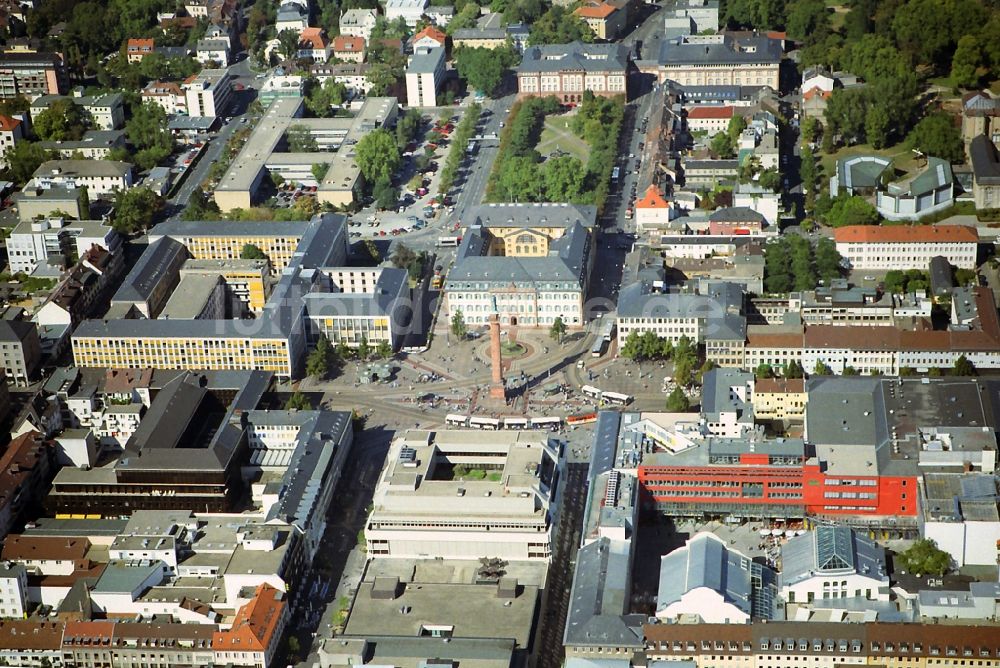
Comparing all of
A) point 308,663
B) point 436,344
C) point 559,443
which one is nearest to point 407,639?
point 308,663

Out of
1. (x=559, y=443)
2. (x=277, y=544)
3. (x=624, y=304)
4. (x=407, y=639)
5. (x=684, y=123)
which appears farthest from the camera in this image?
(x=684, y=123)

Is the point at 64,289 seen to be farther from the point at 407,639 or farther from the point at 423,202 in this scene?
the point at 407,639

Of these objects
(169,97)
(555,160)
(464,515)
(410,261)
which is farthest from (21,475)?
(169,97)

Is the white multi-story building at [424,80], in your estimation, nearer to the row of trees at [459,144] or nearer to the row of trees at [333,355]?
the row of trees at [459,144]

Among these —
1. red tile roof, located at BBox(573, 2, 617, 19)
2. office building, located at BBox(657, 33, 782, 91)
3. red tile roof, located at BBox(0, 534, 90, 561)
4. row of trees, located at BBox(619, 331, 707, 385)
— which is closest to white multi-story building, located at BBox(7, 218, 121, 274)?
red tile roof, located at BBox(0, 534, 90, 561)

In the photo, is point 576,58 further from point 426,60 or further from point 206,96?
point 206,96

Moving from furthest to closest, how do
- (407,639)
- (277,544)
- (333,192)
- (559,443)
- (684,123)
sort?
(684,123) → (333,192) → (559,443) → (277,544) → (407,639)

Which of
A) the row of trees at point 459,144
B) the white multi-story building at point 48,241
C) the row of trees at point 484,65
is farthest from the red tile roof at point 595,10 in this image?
the white multi-story building at point 48,241
